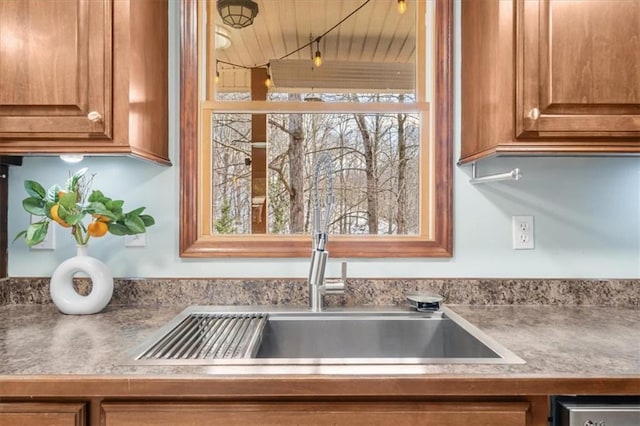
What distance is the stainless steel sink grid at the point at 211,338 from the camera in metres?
0.95

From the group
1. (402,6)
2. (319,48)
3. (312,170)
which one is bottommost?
(312,170)

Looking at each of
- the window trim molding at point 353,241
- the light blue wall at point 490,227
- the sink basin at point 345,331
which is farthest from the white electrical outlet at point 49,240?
the sink basin at point 345,331

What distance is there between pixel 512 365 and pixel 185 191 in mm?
1156

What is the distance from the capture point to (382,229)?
1.56 m

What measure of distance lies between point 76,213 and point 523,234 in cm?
152

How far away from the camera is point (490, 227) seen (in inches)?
58.4

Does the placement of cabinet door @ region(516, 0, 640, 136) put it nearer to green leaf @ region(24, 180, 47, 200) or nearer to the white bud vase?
the white bud vase

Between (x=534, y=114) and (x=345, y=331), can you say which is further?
(x=345, y=331)

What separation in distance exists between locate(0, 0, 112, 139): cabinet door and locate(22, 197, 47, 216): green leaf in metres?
0.24

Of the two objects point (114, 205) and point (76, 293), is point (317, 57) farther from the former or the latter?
point (76, 293)

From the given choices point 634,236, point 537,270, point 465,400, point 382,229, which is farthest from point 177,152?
point 634,236

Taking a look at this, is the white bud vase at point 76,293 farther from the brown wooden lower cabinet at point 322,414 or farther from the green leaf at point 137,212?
the brown wooden lower cabinet at point 322,414

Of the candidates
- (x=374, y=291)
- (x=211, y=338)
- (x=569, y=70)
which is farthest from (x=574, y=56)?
(x=211, y=338)

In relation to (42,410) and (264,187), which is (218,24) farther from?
(42,410)
